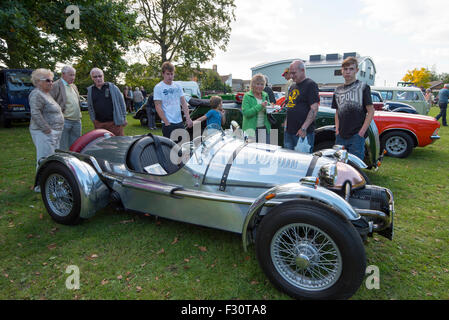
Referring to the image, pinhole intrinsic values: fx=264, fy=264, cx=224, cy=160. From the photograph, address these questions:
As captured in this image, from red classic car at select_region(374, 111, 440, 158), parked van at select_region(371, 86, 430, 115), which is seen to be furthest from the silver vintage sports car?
parked van at select_region(371, 86, 430, 115)

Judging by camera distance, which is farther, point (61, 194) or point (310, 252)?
Result: point (61, 194)

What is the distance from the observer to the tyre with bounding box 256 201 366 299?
6.08ft

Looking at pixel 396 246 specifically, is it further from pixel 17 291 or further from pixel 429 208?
pixel 17 291

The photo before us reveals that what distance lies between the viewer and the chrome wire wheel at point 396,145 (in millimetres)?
6414

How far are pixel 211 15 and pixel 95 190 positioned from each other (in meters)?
24.3

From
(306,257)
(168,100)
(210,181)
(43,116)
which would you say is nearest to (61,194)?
(43,116)

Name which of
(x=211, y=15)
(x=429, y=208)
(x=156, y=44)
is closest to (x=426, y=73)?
(x=211, y=15)

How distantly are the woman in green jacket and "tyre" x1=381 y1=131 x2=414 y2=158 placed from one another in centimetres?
398

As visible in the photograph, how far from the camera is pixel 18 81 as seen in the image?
10.6 metres

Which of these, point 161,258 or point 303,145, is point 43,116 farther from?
point 303,145

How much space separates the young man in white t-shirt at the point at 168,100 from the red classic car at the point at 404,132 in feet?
16.1

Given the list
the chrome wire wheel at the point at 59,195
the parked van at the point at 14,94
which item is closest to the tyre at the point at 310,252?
the chrome wire wheel at the point at 59,195

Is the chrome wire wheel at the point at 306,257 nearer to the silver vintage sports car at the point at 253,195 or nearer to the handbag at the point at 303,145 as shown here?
the silver vintage sports car at the point at 253,195

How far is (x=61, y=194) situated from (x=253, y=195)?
2.42 meters
